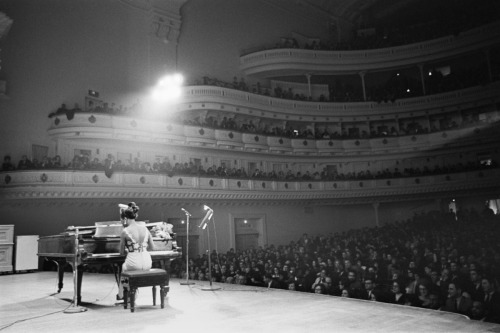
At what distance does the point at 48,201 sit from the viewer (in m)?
16.2

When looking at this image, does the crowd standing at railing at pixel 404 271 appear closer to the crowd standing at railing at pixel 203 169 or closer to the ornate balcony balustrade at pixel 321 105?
the crowd standing at railing at pixel 203 169

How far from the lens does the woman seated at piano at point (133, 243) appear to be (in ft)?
18.5

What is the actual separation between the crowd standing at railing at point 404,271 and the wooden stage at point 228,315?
1.94 m

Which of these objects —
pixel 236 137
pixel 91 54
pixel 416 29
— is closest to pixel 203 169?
pixel 236 137

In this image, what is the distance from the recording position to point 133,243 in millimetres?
5676

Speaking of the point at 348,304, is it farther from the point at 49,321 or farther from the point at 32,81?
the point at 32,81


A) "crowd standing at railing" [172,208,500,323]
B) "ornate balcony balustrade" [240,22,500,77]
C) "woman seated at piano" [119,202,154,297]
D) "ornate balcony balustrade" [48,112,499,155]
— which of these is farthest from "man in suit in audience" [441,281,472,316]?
"ornate balcony balustrade" [240,22,500,77]

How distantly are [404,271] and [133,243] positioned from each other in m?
7.97

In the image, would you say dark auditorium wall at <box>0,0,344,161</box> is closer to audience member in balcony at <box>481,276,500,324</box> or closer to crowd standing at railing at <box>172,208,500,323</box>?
crowd standing at railing at <box>172,208,500,323</box>

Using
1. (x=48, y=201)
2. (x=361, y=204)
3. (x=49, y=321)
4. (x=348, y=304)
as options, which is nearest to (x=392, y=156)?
(x=361, y=204)

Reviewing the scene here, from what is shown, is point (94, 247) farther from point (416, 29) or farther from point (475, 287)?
point (416, 29)

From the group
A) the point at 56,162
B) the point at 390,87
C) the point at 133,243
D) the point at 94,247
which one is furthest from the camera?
the point at 390,87

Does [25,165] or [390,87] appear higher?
[390,87]

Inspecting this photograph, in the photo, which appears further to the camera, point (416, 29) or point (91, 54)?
point (416, 29)
